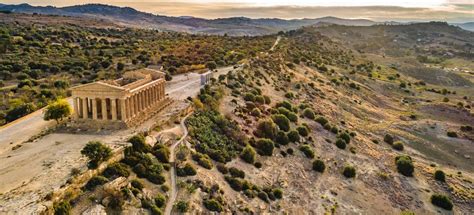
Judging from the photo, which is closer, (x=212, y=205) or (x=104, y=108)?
(x=212, y=205)

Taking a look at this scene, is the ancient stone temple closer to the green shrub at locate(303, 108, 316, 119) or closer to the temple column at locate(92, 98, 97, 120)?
the temple column at locate(92, 98, 97, 120)

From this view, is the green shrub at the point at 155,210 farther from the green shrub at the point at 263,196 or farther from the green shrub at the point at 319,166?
the green shrub at the point at 319,166

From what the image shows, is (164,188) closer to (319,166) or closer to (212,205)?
(212,205)

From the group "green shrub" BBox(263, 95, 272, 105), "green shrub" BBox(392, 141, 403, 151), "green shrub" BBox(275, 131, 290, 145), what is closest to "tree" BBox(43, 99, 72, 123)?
"green shrub" BBox(275, 131, 290, 145)

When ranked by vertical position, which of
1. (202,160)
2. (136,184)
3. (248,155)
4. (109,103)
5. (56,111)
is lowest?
(248,155)

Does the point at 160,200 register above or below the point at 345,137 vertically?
above

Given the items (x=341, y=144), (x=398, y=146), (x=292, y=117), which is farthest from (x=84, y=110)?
(x=398, y=146)

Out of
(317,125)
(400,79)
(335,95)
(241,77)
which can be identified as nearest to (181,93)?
(241,77)
